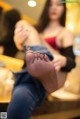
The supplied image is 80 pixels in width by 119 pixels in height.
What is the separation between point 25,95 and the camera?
0.66 meters

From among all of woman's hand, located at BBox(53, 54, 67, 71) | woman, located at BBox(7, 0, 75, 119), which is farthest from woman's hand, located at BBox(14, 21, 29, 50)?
woman's hand, located at BBox(53, 54, 67, 71)

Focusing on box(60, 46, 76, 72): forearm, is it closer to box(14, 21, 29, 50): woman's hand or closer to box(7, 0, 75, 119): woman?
box(7, 0, 75, 119): woman

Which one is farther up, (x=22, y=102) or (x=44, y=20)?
(x=44, y=20)

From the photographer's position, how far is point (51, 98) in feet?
2.40

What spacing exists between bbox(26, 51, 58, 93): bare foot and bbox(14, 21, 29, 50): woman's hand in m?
0.07

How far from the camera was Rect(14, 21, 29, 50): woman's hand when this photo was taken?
75 cm

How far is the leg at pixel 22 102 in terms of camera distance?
649 mm

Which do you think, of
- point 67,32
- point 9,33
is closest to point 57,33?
point 67,32

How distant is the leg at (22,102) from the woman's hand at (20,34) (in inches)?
5.2

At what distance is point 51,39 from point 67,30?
0.05 m

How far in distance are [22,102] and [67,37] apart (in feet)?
0.76

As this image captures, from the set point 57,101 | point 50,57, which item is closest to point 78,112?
point 57,101

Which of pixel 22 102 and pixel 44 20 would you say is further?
pixel 44 20

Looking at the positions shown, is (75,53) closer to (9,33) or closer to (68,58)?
(68,58)
